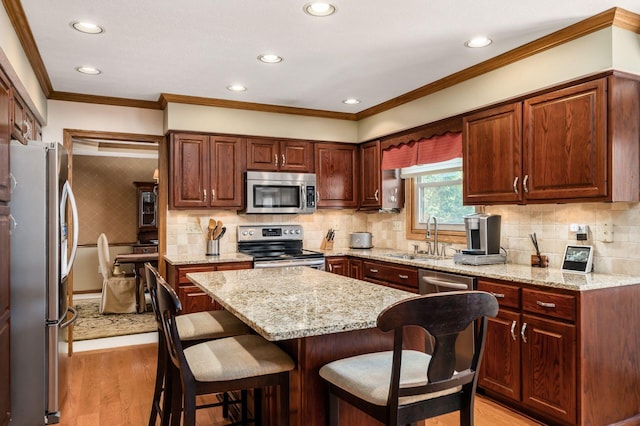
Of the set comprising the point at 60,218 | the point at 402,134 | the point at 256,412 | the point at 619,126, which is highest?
the point at 402,134

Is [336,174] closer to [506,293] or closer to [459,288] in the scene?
[459,288]

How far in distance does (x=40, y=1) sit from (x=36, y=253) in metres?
1.40

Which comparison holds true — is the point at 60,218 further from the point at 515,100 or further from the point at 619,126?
the point at 619,126

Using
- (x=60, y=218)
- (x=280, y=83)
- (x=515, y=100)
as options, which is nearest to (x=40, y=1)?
(x=60, y=218)

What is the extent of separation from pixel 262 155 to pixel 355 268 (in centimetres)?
150

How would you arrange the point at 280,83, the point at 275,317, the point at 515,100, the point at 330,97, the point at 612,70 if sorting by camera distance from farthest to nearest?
the point at 330,97
the point at 280,83
the point at 515,100
the point at 612,70
the point at 275,317

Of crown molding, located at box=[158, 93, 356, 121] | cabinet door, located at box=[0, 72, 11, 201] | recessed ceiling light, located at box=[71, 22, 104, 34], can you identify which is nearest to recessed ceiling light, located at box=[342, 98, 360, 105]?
crown molding, located at box=[158, 93, 356, 121]

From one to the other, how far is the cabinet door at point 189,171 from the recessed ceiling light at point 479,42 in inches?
101

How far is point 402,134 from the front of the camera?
179 inches

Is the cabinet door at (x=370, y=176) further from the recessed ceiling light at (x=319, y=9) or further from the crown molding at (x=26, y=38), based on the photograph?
the crown molding at (x=26, y=38)

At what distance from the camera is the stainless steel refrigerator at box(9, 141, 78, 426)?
105 inches

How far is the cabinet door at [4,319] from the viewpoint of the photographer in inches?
94.0

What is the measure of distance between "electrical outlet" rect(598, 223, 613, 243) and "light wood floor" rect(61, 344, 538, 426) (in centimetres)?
124

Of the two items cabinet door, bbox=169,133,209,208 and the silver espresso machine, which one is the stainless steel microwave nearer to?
cabinet door, bbox=169,133,209,208
